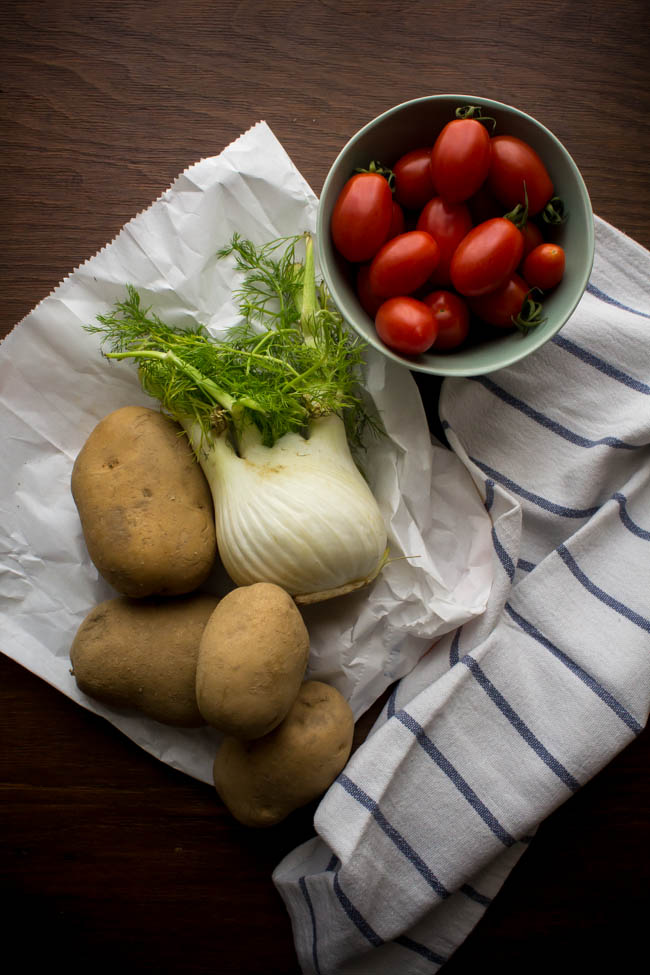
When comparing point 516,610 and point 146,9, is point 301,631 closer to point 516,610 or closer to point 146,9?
point 516,610

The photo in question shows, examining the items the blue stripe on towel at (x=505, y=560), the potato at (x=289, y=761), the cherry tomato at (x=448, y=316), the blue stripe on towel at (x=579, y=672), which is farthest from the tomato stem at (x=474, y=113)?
the potato at (x=289, y=761)

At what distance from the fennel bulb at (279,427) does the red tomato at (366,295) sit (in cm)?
5

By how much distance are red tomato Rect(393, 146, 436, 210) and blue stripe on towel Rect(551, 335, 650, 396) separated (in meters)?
0.28

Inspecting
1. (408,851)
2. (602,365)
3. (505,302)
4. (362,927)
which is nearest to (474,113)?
(505,302)

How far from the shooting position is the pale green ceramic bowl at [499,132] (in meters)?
0.81

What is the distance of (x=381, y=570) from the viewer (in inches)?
37.6

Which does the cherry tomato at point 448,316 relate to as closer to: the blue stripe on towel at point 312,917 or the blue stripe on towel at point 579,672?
the blue stripe on towel at point 579,672

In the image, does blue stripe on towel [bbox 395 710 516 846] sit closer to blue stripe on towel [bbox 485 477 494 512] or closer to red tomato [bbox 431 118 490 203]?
blue stripe on towel [bbox 485 477 494 512]

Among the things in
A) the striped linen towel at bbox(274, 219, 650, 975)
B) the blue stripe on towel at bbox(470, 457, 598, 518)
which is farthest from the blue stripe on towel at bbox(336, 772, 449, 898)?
the blue stripe on towel at bbox(470, 457, 598, 518)

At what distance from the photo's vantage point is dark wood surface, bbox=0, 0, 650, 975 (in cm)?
98

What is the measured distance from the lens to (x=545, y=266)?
82 cm

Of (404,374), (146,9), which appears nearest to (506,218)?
→ (404,374)

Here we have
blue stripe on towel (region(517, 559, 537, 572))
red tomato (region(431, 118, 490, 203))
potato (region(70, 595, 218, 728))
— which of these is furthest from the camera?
blue stripe on towel (region(517, 559, 537, 572))

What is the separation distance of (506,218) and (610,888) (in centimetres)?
103
